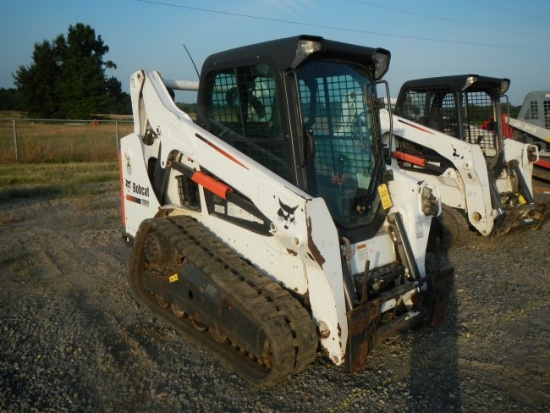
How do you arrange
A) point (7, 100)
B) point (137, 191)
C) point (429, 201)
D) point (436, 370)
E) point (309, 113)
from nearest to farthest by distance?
point (436, 370), point (309, 113), point (429, 201), point (137, 191), point (7, 100)

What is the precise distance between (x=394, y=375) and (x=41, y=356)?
9.07 feet

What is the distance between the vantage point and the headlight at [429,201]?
4.30m

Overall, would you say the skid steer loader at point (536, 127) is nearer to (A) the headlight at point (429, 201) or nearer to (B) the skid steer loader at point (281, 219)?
(A) the headlight at point (429, 201)

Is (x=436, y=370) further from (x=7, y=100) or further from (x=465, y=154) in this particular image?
(x=7, y=100)

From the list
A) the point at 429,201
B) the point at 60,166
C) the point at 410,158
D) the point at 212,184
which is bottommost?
the point at 60,166

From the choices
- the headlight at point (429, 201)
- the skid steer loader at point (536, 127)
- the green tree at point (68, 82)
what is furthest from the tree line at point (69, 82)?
the headlight at point (429, 201)

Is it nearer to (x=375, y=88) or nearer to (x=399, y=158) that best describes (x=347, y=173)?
(x=375, y=88)

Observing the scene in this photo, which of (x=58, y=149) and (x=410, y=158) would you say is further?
(x=58, y=149)

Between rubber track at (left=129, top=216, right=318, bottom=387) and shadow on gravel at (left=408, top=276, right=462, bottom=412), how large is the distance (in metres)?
0.81

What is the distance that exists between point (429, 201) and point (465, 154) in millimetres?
2904

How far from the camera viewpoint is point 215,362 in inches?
154

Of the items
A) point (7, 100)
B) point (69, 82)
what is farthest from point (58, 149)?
point (7, 100)

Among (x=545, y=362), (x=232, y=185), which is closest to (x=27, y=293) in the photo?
(x=232, y=185)

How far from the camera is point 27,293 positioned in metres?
5.41
